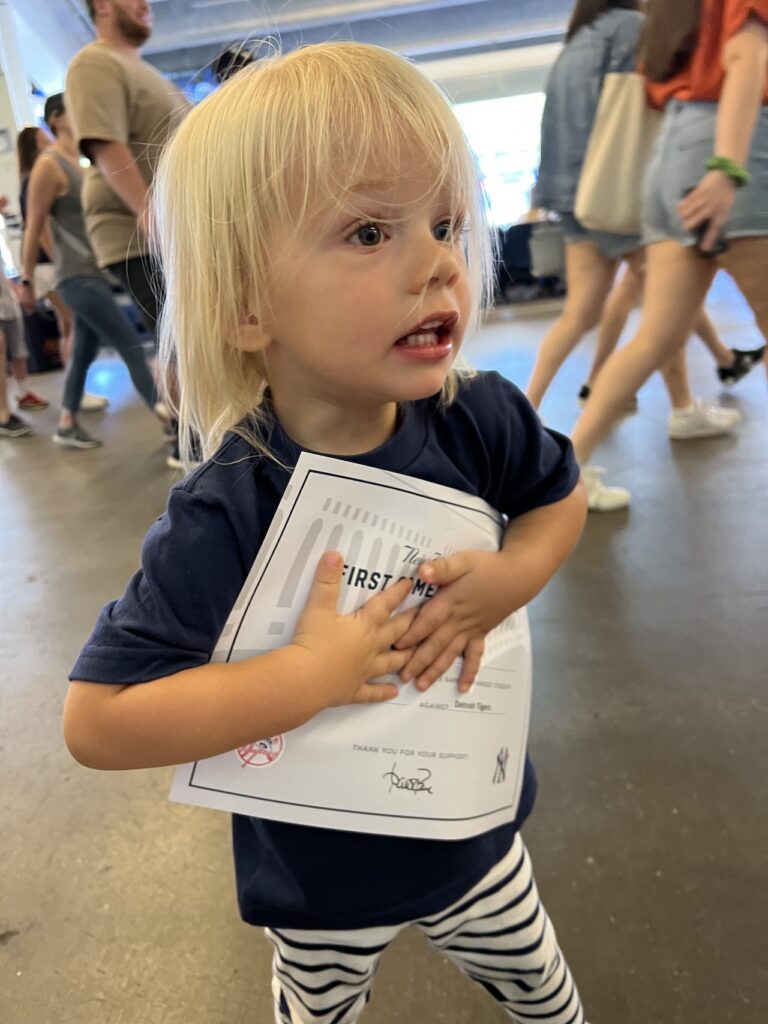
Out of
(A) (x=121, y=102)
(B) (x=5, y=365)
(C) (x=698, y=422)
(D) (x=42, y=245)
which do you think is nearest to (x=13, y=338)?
(B) (x=5, y=365)

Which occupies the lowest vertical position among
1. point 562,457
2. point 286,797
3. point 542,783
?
point 542,783

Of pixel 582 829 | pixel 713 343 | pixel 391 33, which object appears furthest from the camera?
pixel 391 33

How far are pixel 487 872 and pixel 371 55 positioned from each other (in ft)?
1.78

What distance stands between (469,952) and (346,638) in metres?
0.28

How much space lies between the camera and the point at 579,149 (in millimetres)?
1707

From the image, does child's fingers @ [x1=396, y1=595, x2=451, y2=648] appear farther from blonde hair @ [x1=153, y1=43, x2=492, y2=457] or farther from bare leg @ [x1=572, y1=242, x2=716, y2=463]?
bare leg @ [x1=572, y1=242, x2=716, y2=463]

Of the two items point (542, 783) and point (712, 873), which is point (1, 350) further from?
point (712, 873)

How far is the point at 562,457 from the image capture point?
574mm

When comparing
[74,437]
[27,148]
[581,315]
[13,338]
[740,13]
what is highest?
[740,13]

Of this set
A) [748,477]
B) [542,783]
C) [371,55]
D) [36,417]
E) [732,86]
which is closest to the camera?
[371,55]

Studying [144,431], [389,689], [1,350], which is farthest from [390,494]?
[1,350]

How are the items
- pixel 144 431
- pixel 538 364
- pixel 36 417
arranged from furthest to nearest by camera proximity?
1. pixel 36 417
2. pixel 144 431
3. pixel 538 364
